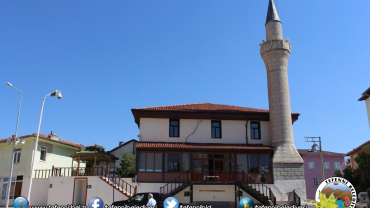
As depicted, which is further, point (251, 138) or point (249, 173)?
point (251, 138)

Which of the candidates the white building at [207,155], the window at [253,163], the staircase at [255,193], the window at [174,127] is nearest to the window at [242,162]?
the white building at [207,155]

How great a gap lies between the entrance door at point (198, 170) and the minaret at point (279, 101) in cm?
561

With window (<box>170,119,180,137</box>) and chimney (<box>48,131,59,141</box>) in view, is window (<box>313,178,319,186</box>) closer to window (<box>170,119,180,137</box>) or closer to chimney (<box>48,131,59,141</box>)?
window (<box>170,119,180,137</box>)

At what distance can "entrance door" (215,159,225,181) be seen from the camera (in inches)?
993

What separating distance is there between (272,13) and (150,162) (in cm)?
1665

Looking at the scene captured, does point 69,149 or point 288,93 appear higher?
point 288,93

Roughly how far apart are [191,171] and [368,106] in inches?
606

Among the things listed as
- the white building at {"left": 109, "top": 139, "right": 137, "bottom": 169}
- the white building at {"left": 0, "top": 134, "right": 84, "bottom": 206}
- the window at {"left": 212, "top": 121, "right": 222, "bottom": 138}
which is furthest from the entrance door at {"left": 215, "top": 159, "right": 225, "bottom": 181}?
the white building at {"left": 109, "top": 139, "right": 137, "bottom": 169}

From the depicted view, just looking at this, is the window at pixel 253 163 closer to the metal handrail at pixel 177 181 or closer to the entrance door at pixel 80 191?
the metal handrail at pixel 177 181

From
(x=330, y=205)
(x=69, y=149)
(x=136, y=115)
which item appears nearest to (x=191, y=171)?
(x=136, y=115)

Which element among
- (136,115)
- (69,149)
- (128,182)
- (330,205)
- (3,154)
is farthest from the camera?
(69,149)

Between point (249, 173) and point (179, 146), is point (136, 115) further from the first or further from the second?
point (249, 173)

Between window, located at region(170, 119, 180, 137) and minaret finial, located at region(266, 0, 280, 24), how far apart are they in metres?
12.0

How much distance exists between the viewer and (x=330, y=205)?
855 centimetres
